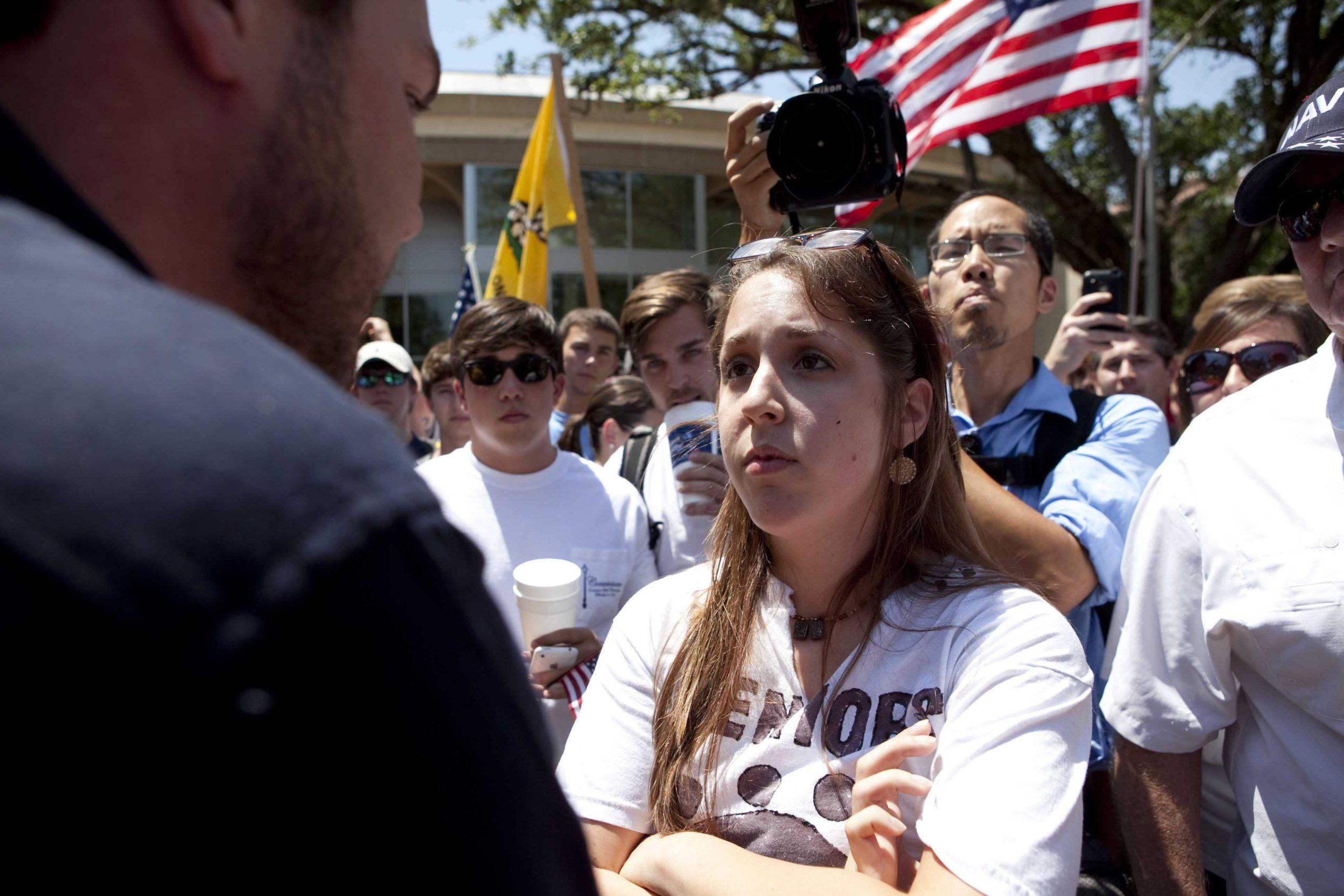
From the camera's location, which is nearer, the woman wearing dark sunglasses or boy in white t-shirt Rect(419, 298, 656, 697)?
boy in white t-shirt Rect(419, 298, 656, 697)

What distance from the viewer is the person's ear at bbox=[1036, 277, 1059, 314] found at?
11.2 feet

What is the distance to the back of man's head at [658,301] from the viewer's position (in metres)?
3.89

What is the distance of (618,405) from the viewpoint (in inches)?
197

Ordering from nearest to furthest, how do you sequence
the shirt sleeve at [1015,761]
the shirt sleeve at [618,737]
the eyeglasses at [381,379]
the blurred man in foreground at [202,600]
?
the blurred man in foreground at [202,600]
the shirt sleeve at [1015,761]
the shirt sleeve at [618,737]
the eyeglasses at [381,379]

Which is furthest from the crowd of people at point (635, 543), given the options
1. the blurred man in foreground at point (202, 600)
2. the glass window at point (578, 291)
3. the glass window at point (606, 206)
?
the glass window at point (606, 206)

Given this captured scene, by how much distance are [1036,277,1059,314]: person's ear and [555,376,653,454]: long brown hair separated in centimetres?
193

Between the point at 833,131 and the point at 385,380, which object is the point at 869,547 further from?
the point at 385,380

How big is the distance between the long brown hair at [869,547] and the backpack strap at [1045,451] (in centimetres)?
79

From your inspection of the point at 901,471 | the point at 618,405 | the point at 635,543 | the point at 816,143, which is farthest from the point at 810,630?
the point at 618,405

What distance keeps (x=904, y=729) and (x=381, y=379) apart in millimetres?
4111

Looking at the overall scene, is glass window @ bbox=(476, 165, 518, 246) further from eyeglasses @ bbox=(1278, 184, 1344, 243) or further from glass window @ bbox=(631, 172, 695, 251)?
eyeglasses @ bbox=(1278, 184, 1344, 243)

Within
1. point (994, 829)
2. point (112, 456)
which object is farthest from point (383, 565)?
point (994, 829)

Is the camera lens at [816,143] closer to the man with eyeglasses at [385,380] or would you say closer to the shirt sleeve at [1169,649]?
the shirt sleeve at [1169,649]

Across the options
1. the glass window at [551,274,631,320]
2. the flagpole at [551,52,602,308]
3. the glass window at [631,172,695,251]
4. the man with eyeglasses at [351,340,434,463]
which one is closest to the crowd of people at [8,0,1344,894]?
the man with eyeglasses at [351,340,434,463]
